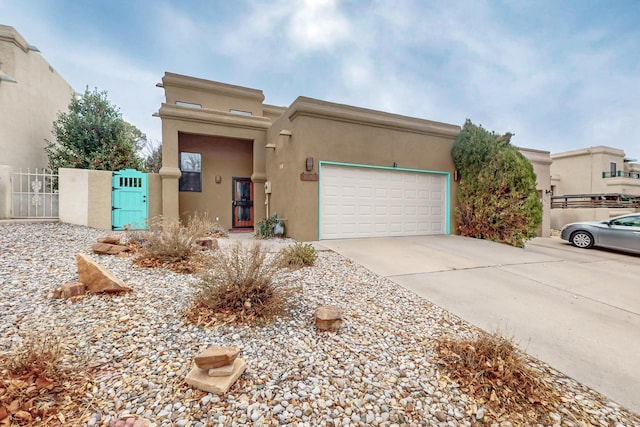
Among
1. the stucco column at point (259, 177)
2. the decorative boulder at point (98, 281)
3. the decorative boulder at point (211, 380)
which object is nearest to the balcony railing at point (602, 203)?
the stucco column at point (259, 177)

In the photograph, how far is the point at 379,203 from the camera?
842 centimetres

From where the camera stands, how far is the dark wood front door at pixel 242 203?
10.8 meters

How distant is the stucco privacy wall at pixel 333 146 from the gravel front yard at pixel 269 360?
14.3ft

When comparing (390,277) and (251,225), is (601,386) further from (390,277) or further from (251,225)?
(251,225)

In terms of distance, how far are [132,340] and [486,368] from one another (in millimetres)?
2853

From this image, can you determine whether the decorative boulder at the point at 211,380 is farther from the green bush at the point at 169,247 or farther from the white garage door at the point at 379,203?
the white garage door at the point at 379,203

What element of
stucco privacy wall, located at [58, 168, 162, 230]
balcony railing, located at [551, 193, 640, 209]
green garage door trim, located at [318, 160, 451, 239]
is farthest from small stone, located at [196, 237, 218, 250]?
balcony railing, located at [551, 193, 640, 209]

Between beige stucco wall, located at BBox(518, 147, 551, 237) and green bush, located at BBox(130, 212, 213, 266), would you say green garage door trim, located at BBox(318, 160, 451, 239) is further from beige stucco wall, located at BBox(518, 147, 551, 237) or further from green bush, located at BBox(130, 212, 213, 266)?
beige stucco wall, located at BBox(518, 147, 551, 237)

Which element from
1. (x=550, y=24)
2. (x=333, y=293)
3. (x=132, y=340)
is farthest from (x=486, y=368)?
(x=550, y=24)

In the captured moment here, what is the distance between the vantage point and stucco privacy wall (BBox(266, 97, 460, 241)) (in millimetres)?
7500

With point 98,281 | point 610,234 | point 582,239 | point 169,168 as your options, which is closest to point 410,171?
point 582,239

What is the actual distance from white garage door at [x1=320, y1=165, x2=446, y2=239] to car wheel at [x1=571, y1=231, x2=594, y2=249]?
4203 millimetres

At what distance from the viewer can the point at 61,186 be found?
7746mm

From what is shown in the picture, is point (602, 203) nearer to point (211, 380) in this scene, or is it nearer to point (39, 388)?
point (211, 380)
